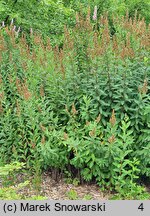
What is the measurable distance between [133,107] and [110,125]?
17.8 inches

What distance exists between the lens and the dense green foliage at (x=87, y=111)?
450 cm

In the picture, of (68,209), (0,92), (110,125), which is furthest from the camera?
(0,92)

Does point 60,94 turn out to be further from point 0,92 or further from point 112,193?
point 112,193

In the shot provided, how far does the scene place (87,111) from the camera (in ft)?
15.0

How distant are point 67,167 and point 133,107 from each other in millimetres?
1242

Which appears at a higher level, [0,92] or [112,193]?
[0,92]

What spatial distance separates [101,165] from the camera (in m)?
4.57

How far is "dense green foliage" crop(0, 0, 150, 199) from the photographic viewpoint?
14.8 feet

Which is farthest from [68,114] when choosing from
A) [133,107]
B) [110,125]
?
[133,107]

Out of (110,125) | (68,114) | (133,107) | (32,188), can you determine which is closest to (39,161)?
(32,188)

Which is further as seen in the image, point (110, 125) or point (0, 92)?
point (0, 92)

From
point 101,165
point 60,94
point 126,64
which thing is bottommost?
point 101,165

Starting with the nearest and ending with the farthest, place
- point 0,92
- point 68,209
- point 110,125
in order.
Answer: point 68,209
point 110,125
point 0,92

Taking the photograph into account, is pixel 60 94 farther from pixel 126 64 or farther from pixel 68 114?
pixel 126 64
